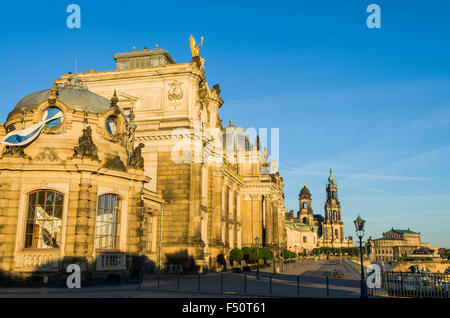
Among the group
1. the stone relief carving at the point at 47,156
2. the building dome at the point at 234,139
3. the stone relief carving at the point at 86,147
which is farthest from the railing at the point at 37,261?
the building dome at the point at 234,139

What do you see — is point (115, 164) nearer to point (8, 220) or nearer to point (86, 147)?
point (86, 147)

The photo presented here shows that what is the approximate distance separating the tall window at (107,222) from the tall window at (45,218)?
2609 millimetres

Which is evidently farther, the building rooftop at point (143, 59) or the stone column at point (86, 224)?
the building rooftop at point (143, 59)

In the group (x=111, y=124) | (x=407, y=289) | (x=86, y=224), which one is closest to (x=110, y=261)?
(x=86, y=224)

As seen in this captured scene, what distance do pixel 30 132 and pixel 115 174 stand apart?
6.50 metres

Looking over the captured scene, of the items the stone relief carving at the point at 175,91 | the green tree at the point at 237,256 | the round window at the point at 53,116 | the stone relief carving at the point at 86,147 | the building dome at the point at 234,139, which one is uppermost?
the building dome at the point at 234,139

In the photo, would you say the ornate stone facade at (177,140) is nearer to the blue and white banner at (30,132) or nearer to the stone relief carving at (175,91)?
the stone relief carving at (175,91)

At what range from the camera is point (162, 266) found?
4250 centimetres

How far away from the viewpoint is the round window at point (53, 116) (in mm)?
30453

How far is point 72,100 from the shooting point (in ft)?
105

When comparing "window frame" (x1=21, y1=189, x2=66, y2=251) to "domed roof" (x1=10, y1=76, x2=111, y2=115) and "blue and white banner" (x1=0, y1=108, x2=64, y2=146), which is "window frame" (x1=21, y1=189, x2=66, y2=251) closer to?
"blue and white banner" (x1=0, y1=108, x2=64, y2=146)

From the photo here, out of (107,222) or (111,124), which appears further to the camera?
(111,124)

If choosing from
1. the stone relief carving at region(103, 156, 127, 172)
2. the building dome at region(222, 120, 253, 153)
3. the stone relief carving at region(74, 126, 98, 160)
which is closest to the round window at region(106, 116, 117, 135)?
the stone relief carving at region(103, 156, 127, 172)
